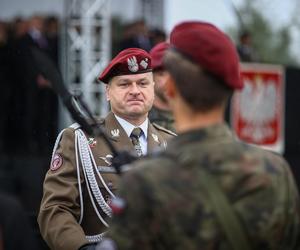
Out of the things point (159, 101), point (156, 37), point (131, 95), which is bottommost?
point (156, 37)

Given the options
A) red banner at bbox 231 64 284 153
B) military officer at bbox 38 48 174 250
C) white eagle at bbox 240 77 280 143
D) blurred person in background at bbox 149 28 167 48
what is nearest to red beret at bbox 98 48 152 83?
military officer at bbox 38 48 174 250

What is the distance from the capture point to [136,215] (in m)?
2.93

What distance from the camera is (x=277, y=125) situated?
12711mm

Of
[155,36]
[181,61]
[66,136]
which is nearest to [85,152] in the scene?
[66,136]

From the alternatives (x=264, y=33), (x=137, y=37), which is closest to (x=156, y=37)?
(x=137, y=37)

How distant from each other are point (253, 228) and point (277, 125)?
388 inches

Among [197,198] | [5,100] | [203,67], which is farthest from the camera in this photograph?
[5,100]

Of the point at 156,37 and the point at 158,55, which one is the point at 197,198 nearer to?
the point at 158,55

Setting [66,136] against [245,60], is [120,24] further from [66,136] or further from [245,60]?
[66,136]

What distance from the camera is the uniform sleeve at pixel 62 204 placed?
4332mm

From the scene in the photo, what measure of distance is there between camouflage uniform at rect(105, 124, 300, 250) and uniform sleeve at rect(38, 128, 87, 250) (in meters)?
1.34

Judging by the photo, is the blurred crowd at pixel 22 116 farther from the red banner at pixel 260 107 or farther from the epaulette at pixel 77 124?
the epaulette at pixel 77 124

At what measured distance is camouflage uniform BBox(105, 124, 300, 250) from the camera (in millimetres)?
2908

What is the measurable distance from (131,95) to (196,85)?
170cm
